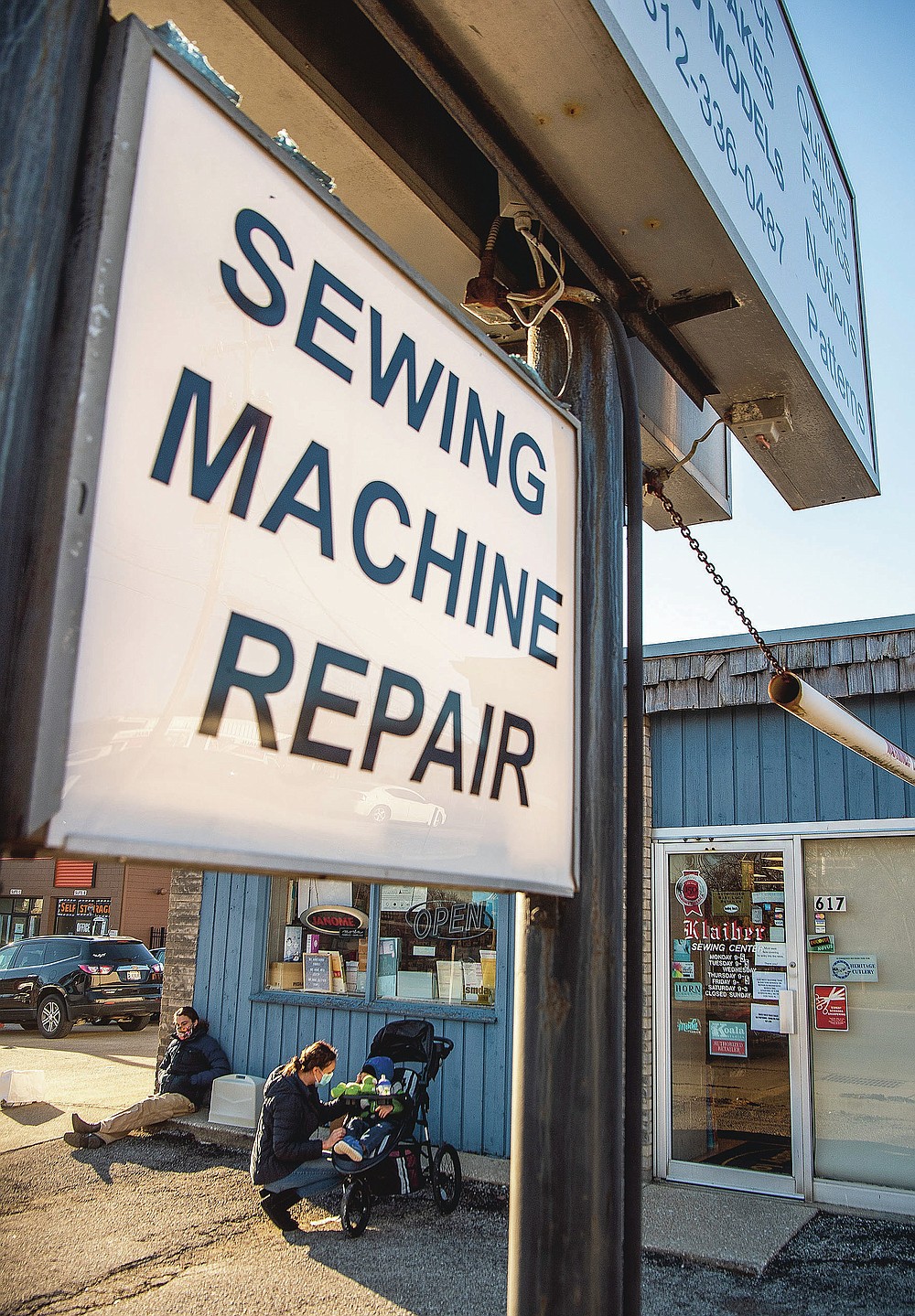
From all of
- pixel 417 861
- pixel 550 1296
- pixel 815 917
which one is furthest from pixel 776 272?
pixel 815 917

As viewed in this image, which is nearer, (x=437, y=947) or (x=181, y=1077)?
(x=437, y=947)

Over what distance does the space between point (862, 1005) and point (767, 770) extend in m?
1.77

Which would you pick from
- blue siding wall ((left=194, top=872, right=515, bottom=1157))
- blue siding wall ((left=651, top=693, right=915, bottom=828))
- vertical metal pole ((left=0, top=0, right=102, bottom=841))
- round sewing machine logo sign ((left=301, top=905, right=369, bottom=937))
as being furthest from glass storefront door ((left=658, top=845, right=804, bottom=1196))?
vertical metal pole ((left=0, top=0, right=102, bottom=841))

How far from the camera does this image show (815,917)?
7.50 m

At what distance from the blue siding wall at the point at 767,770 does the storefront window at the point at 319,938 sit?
9.71 ft

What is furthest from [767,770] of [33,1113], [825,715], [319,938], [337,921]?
[33,1113]

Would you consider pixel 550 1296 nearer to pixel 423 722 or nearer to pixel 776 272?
pixel 423 722

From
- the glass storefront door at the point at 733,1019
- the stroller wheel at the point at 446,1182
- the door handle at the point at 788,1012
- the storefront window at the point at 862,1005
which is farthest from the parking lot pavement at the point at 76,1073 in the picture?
the storefront window at the point at 862,1005

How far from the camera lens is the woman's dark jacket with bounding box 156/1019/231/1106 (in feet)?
29.6

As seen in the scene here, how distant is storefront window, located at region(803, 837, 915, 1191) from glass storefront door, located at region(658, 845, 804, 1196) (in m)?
0.18

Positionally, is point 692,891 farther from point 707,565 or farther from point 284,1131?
point 707,565

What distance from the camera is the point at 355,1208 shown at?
6184mm

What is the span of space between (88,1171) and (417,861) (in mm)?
7675

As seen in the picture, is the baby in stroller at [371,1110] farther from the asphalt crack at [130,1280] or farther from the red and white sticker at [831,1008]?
the red and white sticker at [831,1008]
